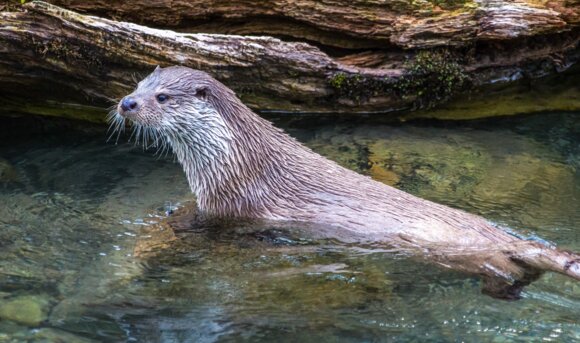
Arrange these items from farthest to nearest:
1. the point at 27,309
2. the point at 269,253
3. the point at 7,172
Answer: the point at 7,172 < the point at 269,253 < the point at 27,309

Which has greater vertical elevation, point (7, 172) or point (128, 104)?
point (128, 104)

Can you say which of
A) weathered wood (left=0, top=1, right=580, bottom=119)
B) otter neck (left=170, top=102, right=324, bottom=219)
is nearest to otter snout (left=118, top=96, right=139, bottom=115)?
otter neck (left=170, top=102, right=324, bottom=219)

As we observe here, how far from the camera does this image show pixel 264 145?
4984mm

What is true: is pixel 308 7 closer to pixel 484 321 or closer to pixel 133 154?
pixel 133 154

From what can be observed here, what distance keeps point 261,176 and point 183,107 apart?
0.65 metres

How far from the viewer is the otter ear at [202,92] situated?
484 cm

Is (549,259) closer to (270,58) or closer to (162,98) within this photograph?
(162,98)

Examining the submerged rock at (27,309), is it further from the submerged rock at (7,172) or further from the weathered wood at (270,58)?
the weathered wood at (270,58)

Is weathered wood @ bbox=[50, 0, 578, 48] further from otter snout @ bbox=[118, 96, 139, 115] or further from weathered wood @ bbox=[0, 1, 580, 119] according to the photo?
otter snout @ bbox=[118, 96, 139, 115]

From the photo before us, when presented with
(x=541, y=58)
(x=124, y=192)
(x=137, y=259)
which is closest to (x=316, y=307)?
(x=137, y=259)

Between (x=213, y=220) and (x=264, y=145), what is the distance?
579 millimetres

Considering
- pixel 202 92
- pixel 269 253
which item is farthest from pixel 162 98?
pixel 269 253

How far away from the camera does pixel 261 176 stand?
496 cm

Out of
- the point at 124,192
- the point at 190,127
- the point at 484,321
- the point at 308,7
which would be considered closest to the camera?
the point at 484,321
